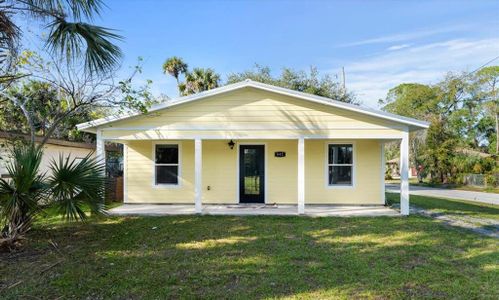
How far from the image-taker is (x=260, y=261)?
4910 millimetres

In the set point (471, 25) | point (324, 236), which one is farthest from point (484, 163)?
point (324, 236)

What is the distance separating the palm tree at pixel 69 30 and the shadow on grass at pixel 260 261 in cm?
310

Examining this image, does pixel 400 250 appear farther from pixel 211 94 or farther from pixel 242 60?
pixel 242 60

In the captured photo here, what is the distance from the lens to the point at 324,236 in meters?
6.53

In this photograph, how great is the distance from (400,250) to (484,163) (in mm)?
26124

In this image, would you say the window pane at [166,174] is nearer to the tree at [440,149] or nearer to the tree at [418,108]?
the tree at [440,149]

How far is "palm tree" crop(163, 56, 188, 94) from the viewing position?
2478cm

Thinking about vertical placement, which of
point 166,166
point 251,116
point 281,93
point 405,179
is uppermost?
point 281,93

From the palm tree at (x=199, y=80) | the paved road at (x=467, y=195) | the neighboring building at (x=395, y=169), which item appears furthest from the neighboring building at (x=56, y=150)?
the neighboring building at (x=395, y=169)

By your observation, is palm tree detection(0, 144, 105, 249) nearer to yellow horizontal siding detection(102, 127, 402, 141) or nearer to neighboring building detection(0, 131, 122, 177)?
yellow horizontal siding detection(102, 127, 402, 141)

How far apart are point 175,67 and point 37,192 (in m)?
20.7

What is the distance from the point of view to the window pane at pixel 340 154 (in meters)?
10.6

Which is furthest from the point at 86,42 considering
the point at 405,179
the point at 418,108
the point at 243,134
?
the point at 418,108

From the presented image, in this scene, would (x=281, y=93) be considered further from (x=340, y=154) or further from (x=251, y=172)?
(x=340, y=154)
